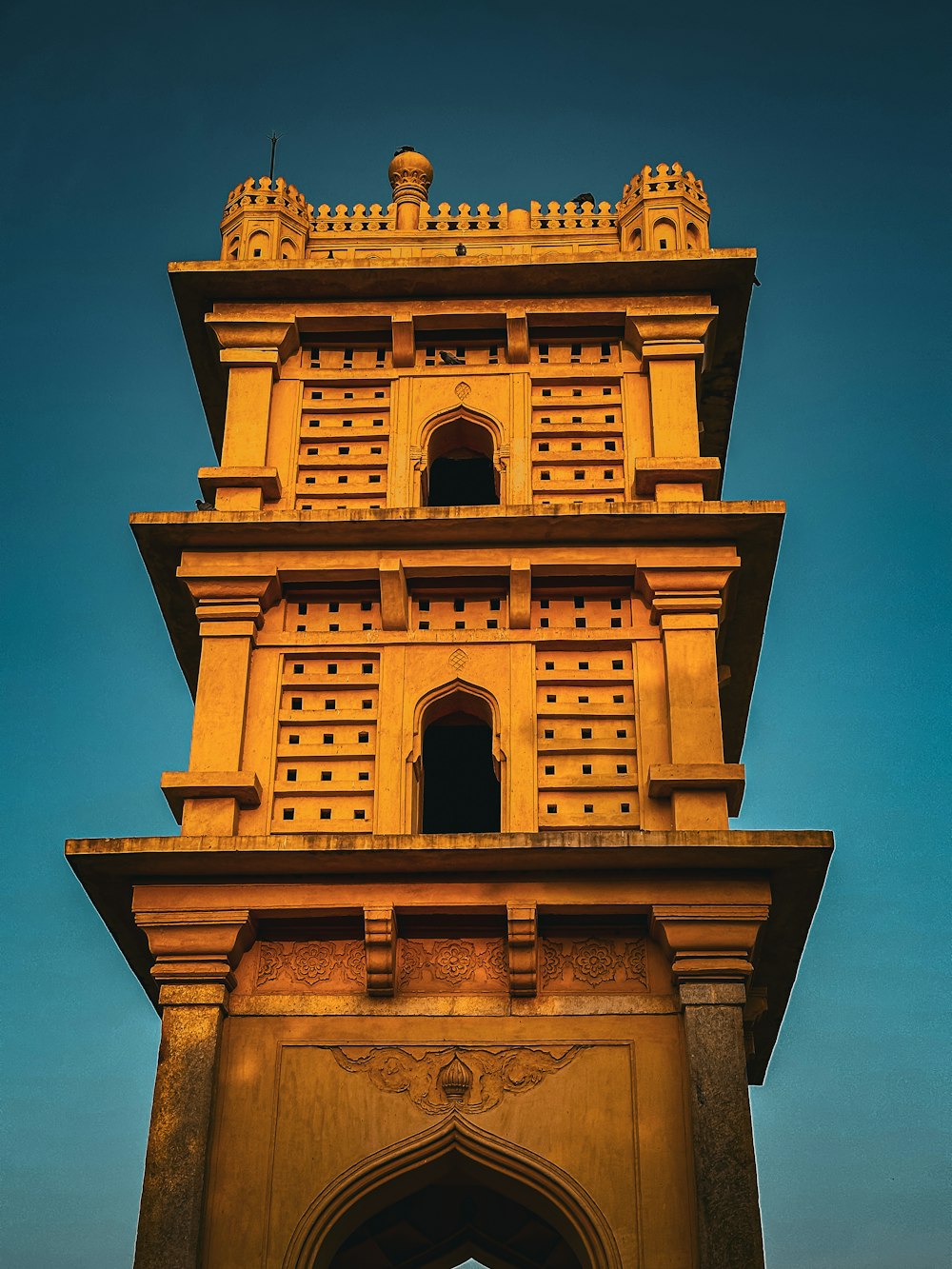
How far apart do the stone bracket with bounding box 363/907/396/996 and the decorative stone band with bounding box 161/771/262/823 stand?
176cm

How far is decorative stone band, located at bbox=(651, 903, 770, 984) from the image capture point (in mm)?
16094

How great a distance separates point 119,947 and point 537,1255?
5.39 metres

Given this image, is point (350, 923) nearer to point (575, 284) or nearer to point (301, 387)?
point (301, 387)

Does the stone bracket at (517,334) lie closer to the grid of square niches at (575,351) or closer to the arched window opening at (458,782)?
the grid of square niches at (575,351)

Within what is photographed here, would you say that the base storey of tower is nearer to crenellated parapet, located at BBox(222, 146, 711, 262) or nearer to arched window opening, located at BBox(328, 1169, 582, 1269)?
arched window opening, located at BBox(328, 1169, 582, 1269)

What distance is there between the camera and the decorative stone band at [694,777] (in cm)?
1706

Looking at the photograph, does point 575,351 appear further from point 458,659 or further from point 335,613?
point 458,659

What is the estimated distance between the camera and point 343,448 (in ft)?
66.4

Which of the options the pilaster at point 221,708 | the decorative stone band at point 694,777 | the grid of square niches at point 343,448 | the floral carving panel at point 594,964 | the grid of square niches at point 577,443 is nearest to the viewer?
the floral carving panel at point 594,964

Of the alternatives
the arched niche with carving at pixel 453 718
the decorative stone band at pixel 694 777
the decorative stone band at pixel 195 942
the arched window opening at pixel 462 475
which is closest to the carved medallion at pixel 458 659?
the arched niche with carving at pixel 453 718

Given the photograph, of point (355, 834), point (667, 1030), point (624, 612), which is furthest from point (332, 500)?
point (667, 1030)

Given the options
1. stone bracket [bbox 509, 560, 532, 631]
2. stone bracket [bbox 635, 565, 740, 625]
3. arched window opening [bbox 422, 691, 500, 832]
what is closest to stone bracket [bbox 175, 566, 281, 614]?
stone bracket [bbox 509, 560, 532, 631]

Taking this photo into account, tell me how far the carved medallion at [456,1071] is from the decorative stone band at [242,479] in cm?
616

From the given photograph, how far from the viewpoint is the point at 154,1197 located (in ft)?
49.9
